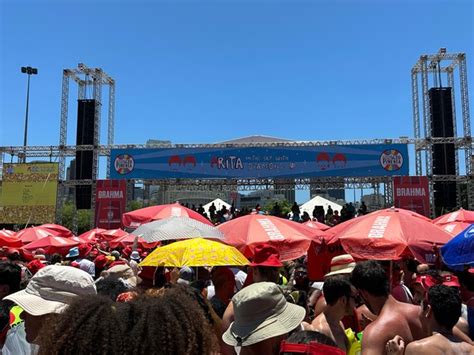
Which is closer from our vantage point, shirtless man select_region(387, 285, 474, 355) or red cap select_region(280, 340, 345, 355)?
red cap select_region(280, 340, 345, 355)

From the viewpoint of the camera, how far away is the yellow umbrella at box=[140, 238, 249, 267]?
5.18 metres

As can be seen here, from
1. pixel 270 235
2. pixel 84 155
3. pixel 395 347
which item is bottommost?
pixel 395 347

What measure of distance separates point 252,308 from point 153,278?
324 cm

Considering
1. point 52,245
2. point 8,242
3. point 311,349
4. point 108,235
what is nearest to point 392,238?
point 311,349

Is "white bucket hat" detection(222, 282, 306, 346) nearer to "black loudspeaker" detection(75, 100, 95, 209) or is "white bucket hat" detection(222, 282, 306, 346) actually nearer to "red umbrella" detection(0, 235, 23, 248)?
"red umbrella" detection(0, 235, 23, 248)

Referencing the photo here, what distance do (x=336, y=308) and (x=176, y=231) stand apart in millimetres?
3440

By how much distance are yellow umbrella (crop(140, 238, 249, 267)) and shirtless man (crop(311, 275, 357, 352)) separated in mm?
1616


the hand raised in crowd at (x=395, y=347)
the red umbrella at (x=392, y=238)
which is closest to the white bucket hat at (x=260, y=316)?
the hand raised in crowd at (x=395, y=347)

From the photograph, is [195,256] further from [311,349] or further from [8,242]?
[8,242]

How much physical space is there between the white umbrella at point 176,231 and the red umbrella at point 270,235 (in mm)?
280

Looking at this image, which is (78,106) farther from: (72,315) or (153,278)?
(72,315)

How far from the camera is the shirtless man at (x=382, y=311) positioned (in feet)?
10.7

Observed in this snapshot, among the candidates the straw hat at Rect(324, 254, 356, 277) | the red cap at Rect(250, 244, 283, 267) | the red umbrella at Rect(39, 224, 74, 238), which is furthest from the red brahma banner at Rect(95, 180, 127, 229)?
the straw hat at Rect(324, 254, 356, 277)

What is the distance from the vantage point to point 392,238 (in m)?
5.34
